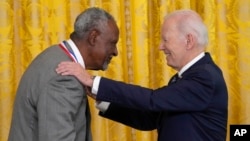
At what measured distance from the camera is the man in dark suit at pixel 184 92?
1701 mm

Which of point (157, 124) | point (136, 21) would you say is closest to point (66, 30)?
point (136, 21)

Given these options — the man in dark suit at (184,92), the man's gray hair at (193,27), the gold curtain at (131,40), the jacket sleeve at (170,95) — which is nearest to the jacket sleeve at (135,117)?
the man in dark suit at (184,92)

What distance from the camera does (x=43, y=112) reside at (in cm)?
151

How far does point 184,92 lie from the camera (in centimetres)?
170

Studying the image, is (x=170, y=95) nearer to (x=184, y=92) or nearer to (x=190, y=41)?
(x=184, y=92)

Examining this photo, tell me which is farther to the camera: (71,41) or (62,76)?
(71,41)

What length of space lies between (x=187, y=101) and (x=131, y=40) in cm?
117

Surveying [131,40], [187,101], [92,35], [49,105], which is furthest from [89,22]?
[131,40]

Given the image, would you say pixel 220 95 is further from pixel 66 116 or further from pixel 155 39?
pixel 155 39

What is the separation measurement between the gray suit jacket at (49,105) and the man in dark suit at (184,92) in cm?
10

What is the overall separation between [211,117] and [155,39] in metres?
1.16

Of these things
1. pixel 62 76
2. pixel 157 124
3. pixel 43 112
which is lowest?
pixel 157 124

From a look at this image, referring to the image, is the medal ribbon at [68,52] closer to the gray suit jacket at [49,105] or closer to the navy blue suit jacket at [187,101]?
the gray suit jacket at [49,105]

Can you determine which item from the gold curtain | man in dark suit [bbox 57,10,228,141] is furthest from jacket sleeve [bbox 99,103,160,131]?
the gold curtain
